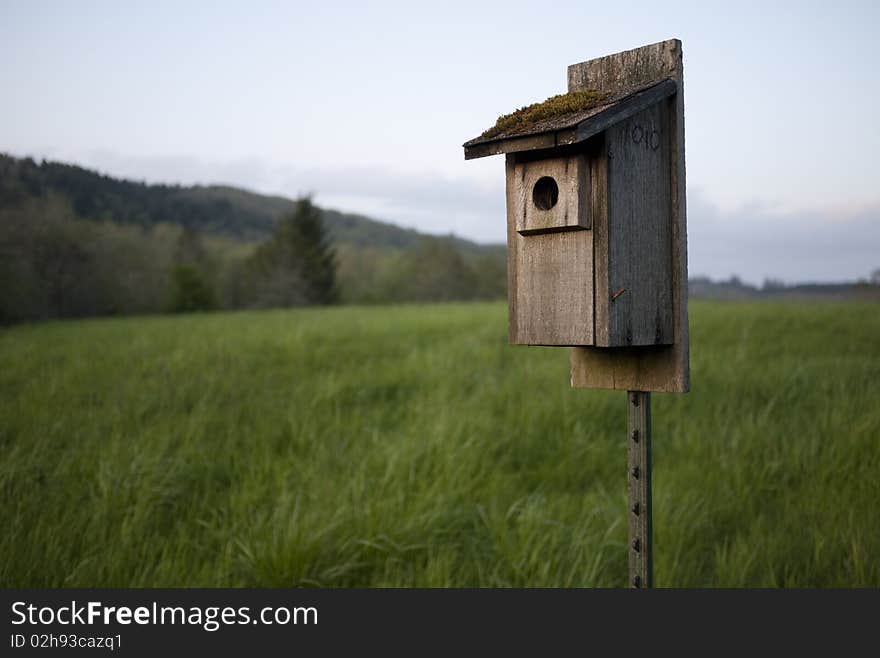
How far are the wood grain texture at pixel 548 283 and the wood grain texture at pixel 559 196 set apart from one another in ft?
0.07

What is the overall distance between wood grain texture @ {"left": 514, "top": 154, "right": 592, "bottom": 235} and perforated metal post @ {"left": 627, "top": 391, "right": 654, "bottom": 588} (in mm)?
595

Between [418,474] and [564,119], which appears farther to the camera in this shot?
[418,474]

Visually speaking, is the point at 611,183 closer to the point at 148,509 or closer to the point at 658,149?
the point at 658,149

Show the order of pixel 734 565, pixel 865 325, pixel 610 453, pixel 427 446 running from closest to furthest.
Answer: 1. pixel 734 565
2. pixel 427 446
3. pixel 610 453
4. pixel 865 325

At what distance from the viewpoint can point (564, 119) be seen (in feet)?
6.06

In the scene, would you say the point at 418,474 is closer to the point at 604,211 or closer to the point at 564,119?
the point at 604,211

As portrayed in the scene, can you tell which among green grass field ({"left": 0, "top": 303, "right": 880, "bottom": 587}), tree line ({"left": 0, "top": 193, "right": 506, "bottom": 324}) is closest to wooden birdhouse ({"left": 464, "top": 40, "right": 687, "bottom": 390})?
green grass field ({"left": 0, "top": 303, "right": 880, "bottom": 587})

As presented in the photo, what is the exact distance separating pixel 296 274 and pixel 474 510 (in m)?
34.5

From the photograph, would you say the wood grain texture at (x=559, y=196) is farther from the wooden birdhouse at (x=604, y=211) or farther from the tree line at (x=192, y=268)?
the tree line at (x=192, y=268)

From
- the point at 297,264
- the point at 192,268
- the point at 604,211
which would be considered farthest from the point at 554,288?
the point at 297,264

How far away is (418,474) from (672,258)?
227cm

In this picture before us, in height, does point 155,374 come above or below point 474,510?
above

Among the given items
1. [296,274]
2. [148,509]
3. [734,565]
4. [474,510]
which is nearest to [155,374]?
[148,509]

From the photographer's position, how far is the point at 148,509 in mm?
3434
